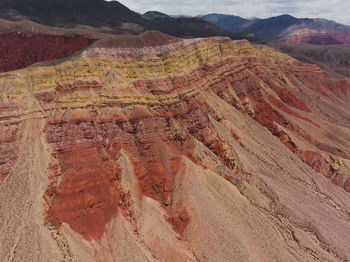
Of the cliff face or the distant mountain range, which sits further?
the distant mountain range

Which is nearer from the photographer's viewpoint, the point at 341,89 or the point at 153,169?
the point at 153,169

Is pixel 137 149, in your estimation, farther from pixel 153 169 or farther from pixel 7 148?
pixel 7 148

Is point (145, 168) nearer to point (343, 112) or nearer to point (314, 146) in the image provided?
point (314, 146)

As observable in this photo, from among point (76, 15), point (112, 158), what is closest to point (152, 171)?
point (112, 158)

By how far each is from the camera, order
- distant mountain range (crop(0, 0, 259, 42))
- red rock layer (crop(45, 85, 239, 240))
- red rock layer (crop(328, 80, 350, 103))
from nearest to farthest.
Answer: red rock layer (crop(45, 85, 239, 240)) < red rock layer (crop(328, 80, 350, 103)) < distant mountain range (crop(0, 0, 259, 42))

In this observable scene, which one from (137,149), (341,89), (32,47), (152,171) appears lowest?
(152,171)

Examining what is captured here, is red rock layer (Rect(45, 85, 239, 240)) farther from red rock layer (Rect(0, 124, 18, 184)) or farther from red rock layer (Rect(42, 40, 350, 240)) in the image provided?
red rock layer (Rect(0, 124, 18, 184))

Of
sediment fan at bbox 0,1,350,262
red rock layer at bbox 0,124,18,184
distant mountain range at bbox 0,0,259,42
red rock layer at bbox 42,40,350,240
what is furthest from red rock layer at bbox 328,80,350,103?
distant mountain range at bbox 0,0,259,42

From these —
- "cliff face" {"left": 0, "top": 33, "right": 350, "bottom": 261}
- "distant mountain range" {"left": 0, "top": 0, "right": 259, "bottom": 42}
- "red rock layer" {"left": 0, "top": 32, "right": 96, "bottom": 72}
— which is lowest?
"cliff face" {"left": 0, "top": 33, "right": 350, "bottom": 261}
